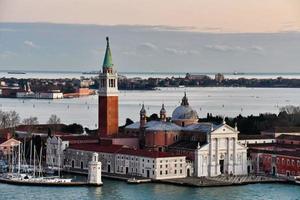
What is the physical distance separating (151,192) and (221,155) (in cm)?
233

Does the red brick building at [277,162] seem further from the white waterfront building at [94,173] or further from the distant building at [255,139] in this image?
the white waterfront building at [94,173]

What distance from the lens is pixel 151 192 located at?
1295 cm

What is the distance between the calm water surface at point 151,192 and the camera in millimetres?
12422

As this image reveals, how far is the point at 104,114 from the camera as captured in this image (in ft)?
54.3

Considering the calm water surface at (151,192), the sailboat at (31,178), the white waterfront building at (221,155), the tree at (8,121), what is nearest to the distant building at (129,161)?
the white waterfront building at (221,155)

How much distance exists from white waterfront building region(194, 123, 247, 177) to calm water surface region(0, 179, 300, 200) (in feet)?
3.69

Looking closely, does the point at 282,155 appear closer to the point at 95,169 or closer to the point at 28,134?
the point at 95,169

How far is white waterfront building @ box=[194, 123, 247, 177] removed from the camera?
48.2 feet

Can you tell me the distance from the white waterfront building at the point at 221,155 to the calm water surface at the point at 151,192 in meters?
1.12

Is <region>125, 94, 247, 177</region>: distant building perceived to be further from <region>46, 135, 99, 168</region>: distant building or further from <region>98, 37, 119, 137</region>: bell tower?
<region>46, 135, 99, 168</region>: distant building

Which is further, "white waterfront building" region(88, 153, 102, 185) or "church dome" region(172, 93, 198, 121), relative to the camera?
"church dome" region(172, 93, 198, 121)

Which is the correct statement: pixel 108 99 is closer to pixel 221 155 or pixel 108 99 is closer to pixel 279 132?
pixel 221 155

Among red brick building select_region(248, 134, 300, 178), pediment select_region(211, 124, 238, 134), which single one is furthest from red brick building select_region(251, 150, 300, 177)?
pediment select_region(211, 124, 238, 134)

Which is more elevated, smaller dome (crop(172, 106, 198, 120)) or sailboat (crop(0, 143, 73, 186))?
smaller dome (crop(172, 106, 198, 120))
